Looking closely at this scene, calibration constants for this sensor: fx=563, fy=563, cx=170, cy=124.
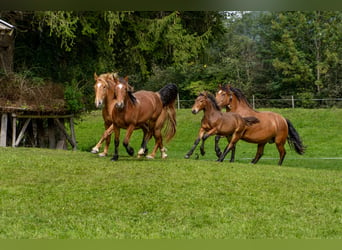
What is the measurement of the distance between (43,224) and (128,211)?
4.05 ft

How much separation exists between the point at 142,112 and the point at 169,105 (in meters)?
1.26

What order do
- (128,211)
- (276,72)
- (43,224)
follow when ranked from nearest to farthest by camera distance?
1. (43,224)
2. (128,211)
3. (276,72)

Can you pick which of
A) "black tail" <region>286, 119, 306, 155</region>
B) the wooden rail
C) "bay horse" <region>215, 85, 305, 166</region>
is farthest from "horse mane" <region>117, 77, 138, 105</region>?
the wooden rail

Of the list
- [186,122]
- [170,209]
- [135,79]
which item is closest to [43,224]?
[170,209]

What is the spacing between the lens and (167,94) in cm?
1243

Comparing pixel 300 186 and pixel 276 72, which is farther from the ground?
pixel 276 72

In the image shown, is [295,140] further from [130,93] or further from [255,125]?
[130,93]

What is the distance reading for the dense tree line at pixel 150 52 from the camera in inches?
762

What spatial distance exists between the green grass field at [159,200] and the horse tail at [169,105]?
1.21 m

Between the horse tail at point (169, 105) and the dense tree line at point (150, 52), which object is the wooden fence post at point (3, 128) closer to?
the dense tree line at point (150, 52)

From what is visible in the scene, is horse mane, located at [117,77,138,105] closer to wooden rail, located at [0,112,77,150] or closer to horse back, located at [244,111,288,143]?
horse back, located at [244,111,288,143]

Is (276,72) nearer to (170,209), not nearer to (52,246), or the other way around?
(170,209)

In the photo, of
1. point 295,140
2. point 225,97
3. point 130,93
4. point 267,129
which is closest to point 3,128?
point 130,93

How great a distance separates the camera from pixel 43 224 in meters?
6.63
